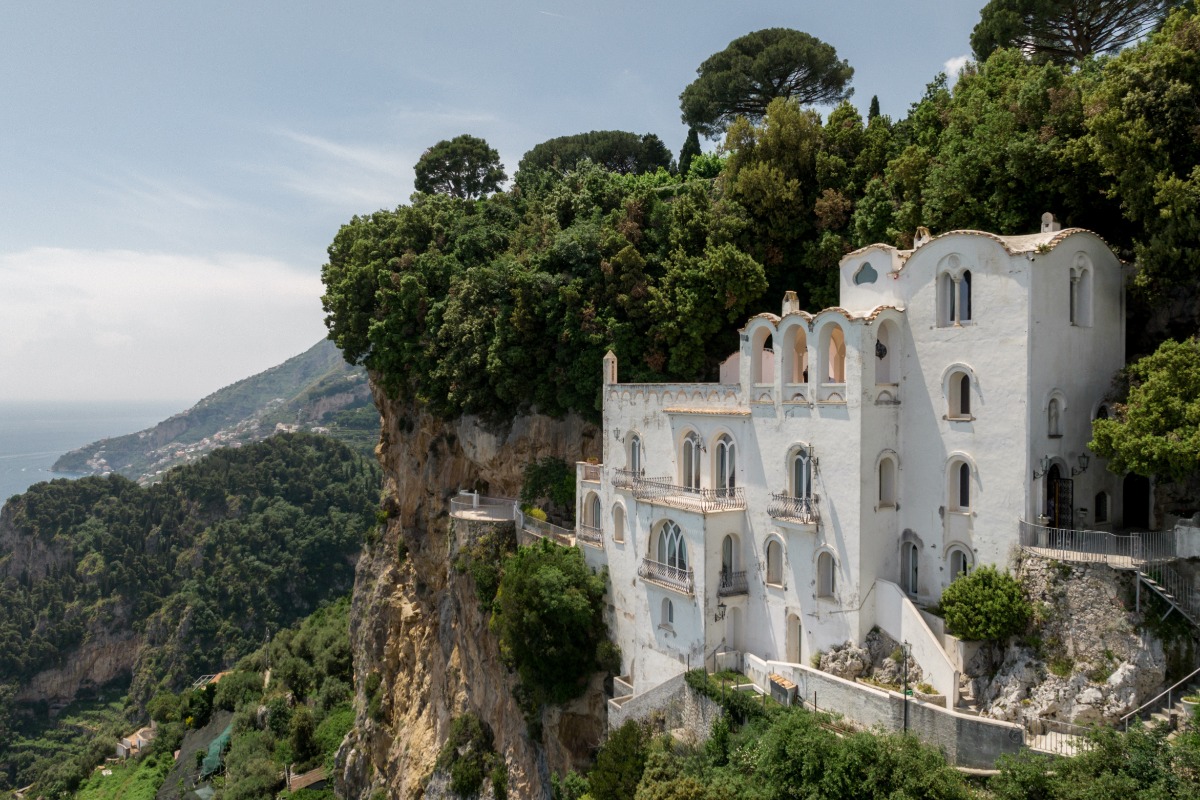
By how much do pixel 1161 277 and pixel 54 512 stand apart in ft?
419

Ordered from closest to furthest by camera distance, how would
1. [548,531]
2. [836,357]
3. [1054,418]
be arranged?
[1054,418], [836,357], [548,531]

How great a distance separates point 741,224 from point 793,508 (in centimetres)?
1270

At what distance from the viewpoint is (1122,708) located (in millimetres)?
16797

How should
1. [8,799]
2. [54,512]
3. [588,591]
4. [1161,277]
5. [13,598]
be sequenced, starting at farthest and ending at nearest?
1. [54,512]
2. [13,598]
3. [8,799]
4. [588,591]
5. [1161,277]

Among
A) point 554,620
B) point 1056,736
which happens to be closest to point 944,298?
point 1056,736

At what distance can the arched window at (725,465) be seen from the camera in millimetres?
24562

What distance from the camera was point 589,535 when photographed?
29406 millimetres

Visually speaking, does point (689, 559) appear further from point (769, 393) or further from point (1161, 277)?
point (1161, 277)

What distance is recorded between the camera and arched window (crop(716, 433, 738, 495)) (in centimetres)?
2456

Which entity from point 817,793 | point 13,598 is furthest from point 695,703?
point 13,598

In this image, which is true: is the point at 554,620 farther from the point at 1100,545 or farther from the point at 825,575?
the point at 1100,545

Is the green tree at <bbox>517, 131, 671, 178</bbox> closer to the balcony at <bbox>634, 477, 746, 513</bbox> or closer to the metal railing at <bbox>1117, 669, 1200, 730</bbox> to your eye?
the balcony at <bbox>634, 477, 746, 513</bbox>

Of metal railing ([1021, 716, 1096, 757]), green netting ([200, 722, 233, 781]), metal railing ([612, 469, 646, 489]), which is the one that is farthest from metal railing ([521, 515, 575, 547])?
green netting ([200, 722, 233, 781])

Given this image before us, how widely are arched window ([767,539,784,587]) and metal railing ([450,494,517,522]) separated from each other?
13814mm
